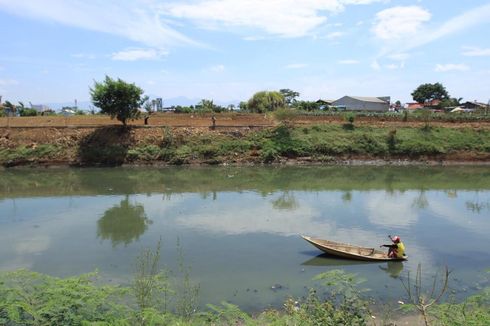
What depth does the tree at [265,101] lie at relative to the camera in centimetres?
5831

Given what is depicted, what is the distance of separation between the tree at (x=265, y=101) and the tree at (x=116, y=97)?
23.9 m

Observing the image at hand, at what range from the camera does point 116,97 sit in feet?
116

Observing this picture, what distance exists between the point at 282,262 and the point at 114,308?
23.6 feet

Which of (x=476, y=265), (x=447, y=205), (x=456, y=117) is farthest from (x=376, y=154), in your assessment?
(x=476, y=265)

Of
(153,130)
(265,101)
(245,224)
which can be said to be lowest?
(245,224)

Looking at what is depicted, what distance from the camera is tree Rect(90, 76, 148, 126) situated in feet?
115

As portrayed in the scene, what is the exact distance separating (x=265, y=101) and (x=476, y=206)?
131 feet

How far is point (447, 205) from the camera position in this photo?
2150cm

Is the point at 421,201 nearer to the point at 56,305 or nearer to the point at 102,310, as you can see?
the point at 102,310

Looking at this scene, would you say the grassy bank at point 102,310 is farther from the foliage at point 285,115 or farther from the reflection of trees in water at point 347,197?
the foliage at point 285,115

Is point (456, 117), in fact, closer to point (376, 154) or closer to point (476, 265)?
point (376, 154)

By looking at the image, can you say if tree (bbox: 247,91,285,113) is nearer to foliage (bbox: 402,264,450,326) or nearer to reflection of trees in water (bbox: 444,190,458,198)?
reflection of trees in water (bbox: 444,190,458,198)

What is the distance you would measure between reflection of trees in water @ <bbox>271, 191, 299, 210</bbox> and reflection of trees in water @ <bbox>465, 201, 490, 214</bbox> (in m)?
8.08

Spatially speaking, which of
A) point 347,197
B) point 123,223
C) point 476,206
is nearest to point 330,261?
point 123,223
